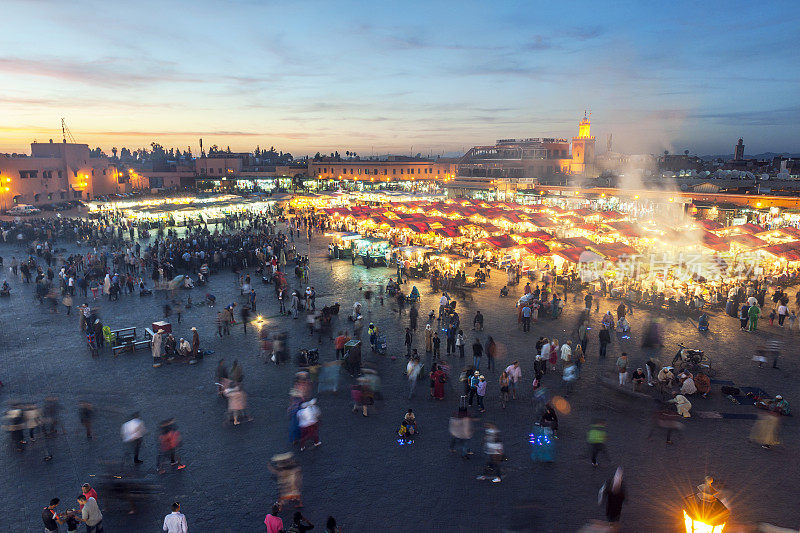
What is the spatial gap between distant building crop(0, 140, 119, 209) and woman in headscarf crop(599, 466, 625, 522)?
51.2m

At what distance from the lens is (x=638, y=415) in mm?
8805

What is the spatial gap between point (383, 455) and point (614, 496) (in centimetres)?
345

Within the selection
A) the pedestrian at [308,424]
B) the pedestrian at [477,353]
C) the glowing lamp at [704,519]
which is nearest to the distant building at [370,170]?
the pedestrian at [477,353]

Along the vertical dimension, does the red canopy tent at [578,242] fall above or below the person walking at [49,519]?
above

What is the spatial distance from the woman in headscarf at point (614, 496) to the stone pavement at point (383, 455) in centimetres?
26

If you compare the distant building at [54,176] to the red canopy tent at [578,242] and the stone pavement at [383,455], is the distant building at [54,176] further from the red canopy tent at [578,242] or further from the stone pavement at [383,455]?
the red canopy tent at [578,242]

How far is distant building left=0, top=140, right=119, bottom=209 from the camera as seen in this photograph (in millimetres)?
41594

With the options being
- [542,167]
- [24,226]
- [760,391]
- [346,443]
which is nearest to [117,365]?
[346,443]

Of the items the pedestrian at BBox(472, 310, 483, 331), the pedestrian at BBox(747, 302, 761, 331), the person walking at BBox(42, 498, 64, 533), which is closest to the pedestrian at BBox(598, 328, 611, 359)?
the pedestrian at BBox(472, 310, 483, 331)

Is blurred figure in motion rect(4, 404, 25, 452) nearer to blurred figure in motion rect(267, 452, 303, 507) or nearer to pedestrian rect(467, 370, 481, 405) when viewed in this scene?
blurred figure in motion rect(267, 452, 303, 507)

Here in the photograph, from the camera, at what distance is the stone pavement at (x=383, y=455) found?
20.4 feet

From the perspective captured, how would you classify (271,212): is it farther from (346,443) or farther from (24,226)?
(346,443)

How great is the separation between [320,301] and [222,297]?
12.4ft

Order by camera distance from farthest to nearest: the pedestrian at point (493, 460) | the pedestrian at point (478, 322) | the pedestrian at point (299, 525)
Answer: the pedestrian at point (478, 322) < the pedestrian at point (493, 460) < the pedestrian at point (299, 525)
